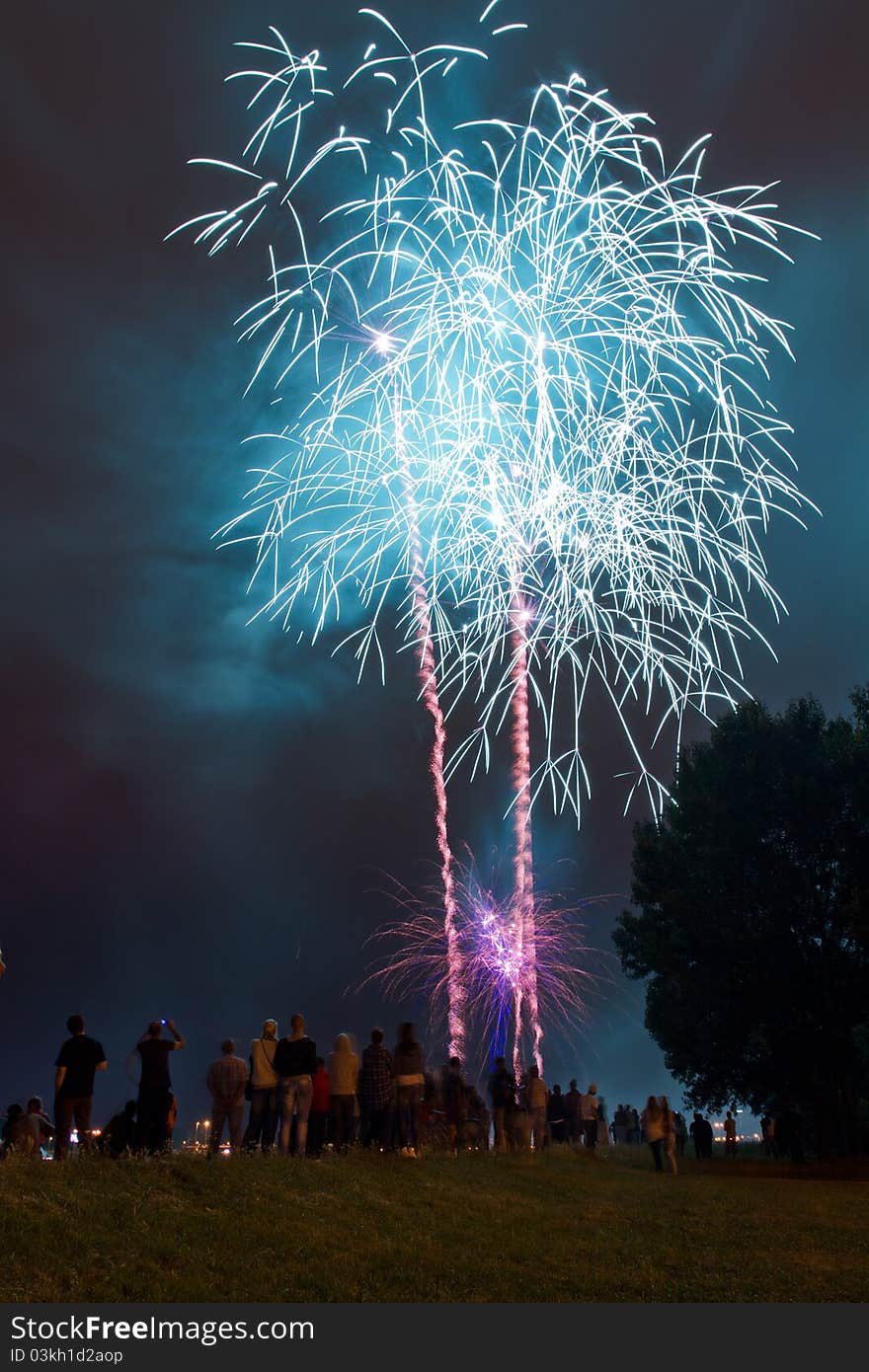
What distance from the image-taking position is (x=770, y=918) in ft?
112

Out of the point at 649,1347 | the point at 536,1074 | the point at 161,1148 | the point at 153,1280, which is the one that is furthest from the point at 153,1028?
the point at 536,1074

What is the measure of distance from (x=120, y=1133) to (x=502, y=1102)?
937cm

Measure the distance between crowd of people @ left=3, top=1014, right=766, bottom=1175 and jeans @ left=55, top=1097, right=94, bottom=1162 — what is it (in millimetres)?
12

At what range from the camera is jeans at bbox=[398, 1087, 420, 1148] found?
18.1 meters

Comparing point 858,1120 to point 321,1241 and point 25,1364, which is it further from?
point 25,1364

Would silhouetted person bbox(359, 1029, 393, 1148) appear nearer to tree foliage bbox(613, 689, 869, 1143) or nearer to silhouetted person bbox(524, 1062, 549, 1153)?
silhouetted person bbox(524, 1062, 549, 1153)

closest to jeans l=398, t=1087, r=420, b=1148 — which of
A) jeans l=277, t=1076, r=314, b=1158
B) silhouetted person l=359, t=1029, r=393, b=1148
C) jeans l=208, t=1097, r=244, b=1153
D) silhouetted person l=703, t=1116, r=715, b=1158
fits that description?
silhouetted person l=359, t=1029, r=393, b=1148

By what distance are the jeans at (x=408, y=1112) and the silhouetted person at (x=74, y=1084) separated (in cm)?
499

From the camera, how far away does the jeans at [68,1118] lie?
14703 millimetres

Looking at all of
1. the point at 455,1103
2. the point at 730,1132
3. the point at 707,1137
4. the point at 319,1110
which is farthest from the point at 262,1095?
the point at 730,1132

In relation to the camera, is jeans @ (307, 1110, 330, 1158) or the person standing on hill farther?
the person standing on hill

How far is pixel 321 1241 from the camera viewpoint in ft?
38.1

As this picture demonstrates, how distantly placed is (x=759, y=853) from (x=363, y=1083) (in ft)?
66.1

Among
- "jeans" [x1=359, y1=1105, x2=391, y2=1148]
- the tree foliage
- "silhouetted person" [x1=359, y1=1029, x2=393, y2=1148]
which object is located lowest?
"jeans" [x1=359, y1=1105, x2=391, y2=1148]
